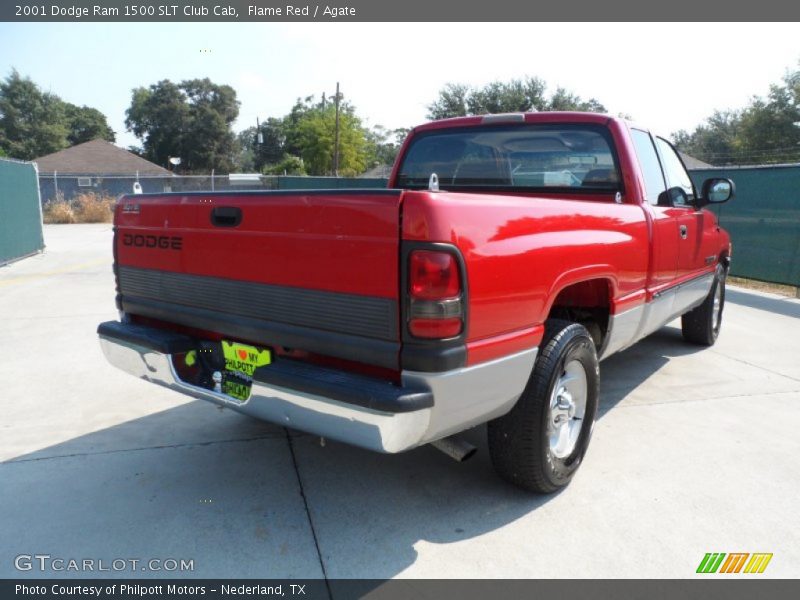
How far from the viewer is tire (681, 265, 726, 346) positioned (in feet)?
19.5

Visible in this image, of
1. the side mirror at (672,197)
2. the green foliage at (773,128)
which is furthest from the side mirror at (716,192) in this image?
the green foliage at (773,128)

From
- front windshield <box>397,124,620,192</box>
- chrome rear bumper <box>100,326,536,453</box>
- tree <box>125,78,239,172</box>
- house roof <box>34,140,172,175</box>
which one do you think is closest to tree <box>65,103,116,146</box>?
tree <box>125,78,239,172</box>

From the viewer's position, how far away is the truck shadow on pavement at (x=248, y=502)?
2.52 meters

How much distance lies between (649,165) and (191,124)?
66923 mm

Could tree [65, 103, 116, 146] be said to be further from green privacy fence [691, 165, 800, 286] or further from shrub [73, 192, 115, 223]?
green privacy fence [691, 165, 800, 286]

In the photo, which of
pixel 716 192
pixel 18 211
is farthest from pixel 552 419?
pixel 18 211

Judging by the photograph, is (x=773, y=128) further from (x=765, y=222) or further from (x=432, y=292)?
(x=432, y=292)

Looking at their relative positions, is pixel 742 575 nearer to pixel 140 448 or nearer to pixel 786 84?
pixel 140 448

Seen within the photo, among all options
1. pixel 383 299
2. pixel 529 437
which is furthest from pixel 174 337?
pixel 529 437

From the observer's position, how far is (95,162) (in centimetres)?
4244

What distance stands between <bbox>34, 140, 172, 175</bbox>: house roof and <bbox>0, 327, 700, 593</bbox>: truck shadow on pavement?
41.1 m

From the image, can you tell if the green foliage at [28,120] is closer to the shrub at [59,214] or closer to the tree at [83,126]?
the tree at [83,126]

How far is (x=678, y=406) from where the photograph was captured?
14.3 ft

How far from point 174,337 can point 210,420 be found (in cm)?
117
